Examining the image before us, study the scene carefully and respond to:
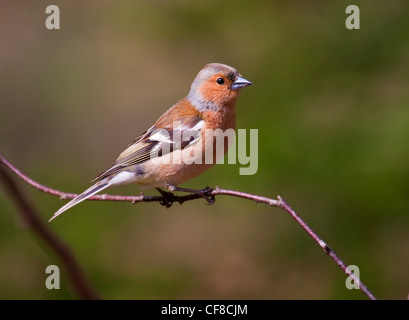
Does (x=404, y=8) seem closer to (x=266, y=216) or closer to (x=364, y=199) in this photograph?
(x=364, y=199)

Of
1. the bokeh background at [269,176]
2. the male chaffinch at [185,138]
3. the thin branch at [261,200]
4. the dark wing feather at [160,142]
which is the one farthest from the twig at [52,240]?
the bokeh background at [269,176]

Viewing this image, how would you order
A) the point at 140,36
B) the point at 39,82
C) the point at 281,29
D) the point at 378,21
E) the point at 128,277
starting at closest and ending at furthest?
the point at 378,21 → the point at 281,29 → the point at 128,277 → the point at 140,36 → the point at 39,82

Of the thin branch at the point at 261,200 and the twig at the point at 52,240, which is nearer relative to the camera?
the twig at the point at 52,240

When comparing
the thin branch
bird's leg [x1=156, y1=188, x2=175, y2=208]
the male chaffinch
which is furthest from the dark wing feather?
the thin branch

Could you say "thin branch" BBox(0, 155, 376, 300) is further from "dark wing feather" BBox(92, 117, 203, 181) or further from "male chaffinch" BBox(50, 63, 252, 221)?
"dark wing feather" BBox(92, 117, 203, 181)

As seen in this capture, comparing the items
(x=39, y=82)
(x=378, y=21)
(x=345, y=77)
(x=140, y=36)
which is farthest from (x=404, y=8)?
(x=39, y=82)

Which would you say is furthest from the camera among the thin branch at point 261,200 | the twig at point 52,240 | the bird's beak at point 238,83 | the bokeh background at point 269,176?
the bokeh background at point 269,176

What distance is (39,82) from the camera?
26.7 feet

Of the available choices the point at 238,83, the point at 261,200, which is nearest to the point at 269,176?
the point at 238,83

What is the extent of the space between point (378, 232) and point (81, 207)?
8.82 ft

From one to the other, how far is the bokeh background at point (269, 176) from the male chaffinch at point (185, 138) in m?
0.79

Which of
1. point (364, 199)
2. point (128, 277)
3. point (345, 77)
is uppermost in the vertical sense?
point (345, 77)

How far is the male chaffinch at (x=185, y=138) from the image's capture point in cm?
364

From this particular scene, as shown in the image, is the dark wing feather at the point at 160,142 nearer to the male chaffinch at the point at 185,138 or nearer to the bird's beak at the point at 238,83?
the male chaffinch at the point at 185,138
